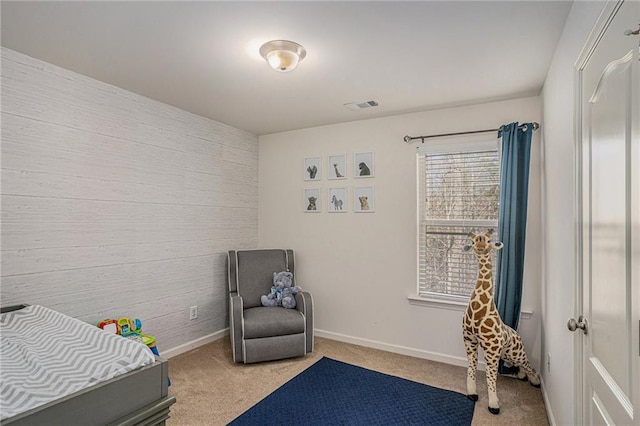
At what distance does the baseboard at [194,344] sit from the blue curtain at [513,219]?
9.20ft

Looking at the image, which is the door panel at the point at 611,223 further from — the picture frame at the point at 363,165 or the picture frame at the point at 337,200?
the picture frame at the point at 337,200

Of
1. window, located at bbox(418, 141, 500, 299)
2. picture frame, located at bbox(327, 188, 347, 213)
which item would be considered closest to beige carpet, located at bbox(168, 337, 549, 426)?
window, located at bbox(418, 141, 500, 299)

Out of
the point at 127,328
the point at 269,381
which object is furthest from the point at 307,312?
the point at 127,328

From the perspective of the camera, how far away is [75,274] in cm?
268

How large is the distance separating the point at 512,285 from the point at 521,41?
1.84 meters

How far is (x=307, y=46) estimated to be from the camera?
220 cm

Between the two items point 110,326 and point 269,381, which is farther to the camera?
point 269,381

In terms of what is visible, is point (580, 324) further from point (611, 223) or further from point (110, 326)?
point (110, 326)

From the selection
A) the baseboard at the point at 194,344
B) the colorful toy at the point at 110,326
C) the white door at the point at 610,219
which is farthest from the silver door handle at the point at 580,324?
the baseboard at the point at 194,344

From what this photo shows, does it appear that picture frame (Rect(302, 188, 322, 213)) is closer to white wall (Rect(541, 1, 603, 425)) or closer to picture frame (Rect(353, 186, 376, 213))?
picture frame (Rect(353, 186, 376, 213))

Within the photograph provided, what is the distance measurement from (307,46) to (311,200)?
7.10 feet

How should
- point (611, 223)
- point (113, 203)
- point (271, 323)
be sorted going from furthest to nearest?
point (271, 323), point (113, 203), point (611, 223)

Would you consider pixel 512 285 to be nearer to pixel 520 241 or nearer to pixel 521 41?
pixel 520 241

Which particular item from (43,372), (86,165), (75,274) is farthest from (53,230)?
(43,372)
